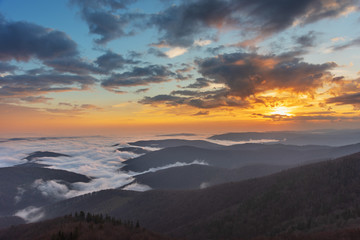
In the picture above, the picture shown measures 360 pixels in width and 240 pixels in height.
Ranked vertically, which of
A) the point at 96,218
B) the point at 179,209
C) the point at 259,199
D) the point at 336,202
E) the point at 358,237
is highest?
the point at 358,237

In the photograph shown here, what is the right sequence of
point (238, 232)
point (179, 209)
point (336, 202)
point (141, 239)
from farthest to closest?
point (179, 209) → point (238, 232) → point (336, 202) → point (141, 239)

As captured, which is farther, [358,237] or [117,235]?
[117,235]

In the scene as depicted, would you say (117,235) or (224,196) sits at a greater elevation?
(117,235)

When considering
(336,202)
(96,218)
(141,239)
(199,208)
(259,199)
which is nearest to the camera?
(141,239)

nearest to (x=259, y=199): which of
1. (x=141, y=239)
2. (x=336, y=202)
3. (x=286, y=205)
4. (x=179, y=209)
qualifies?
(x=286, y=205)

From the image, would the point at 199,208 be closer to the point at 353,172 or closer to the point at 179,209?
the point at 179,209

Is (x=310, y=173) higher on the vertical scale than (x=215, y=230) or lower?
higher

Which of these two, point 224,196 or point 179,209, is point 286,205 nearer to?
point 224,196

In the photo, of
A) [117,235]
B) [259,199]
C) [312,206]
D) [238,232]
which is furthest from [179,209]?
[117,235]

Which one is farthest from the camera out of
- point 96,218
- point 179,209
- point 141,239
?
point 179,209
